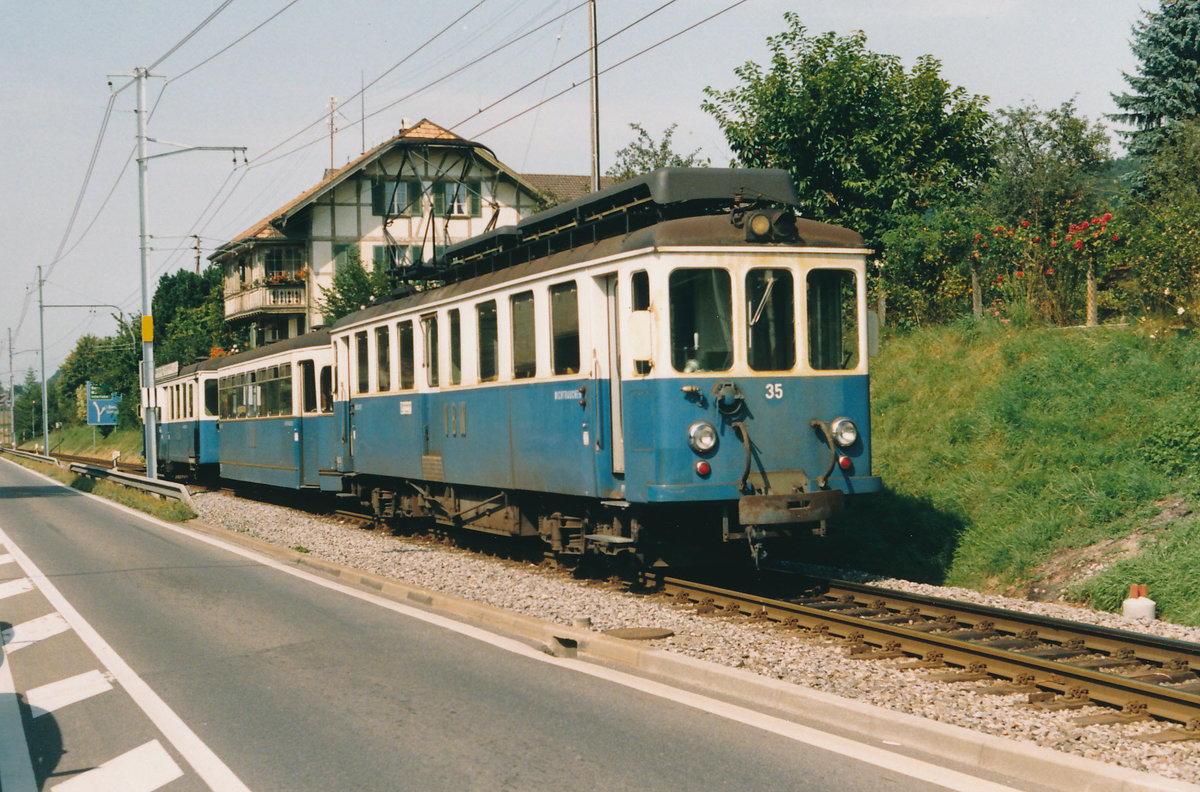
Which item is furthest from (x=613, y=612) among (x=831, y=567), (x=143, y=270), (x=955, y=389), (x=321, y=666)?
(x=143, y=270)

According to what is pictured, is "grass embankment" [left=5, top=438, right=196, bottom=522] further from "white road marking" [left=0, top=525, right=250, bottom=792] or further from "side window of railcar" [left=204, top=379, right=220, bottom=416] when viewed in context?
"white road marking" [left=0, top=525, right=250, bottom=792]

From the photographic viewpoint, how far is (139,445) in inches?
2628

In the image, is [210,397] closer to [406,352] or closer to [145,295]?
[145,295]

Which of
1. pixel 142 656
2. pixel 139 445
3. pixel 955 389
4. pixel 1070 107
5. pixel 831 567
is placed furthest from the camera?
pixel 139 445

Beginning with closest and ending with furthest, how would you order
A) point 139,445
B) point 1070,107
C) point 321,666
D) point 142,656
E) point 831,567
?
1. point 321,666
2. point 142,656
3. point 831,567
4. point 1070,107
5. point 139,445

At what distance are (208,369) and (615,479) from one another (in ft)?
78.1

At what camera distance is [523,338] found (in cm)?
1255

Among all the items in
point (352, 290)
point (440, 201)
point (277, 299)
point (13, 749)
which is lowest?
point (13, 749)

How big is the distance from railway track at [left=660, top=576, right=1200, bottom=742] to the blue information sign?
65879 mm

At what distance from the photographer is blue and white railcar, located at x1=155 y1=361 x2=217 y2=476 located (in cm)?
3222

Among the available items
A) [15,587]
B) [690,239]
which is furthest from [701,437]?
[15,587]

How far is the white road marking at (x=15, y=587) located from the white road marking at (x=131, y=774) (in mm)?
7291

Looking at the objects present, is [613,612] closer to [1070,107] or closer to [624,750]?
[624,750]

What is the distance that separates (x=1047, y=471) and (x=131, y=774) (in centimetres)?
1009
